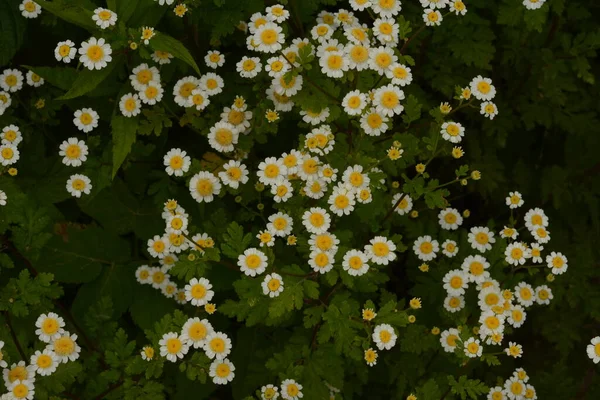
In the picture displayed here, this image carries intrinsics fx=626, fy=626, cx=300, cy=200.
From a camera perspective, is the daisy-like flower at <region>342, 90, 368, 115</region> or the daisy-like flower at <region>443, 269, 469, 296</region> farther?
the daisy-like flower at <region>443, 269, 469, 296</region>

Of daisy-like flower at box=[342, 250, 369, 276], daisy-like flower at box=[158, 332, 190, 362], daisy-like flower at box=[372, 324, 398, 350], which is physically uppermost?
daisy-like flower at box=[342, 250, 369, 276]

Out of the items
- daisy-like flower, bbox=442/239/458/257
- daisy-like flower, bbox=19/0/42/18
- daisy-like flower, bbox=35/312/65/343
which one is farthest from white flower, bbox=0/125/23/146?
daisy-like flower, bbox=442/239/458/257

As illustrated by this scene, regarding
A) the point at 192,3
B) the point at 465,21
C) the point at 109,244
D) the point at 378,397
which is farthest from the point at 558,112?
the point at 109,244

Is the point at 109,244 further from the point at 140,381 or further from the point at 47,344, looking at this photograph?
the point at 140,381

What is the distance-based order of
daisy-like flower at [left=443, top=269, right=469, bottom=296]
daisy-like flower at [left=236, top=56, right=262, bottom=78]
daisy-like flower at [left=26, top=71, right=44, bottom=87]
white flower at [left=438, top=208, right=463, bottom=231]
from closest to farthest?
daisy-like flower at [left=236, top=56, right=262, bottom=78] < daisy-like flower at [left=443, top=269, right=469, bottom=296] < daisy-like flower at [left=26, top=71, right=44, bottom=87] < white flower at [left=438, top=208, right=463, bottom=231]

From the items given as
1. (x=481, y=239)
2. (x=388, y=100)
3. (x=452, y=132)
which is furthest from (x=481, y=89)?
(x=481, y=239)

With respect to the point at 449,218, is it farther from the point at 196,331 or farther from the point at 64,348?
the point at 64,348

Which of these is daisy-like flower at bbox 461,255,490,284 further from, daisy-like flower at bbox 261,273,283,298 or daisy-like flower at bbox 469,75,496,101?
daisy-like flower at bbox 261,273,283,298
